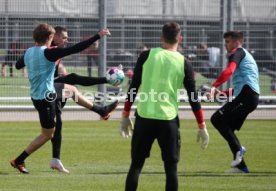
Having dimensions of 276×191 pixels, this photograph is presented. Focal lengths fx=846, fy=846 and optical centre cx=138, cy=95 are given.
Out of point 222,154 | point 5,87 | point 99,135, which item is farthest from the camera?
point 5,87

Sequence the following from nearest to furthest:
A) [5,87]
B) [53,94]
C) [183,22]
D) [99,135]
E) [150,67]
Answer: [150,67]
[53,94]
[99,135]
[5,87]
[183,22]

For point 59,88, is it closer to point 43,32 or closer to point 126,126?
point 43,32

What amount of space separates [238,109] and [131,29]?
10442 mm

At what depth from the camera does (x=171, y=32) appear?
8664 millimetres

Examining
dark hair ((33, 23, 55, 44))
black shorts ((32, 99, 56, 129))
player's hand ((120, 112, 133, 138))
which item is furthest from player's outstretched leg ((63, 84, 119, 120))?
player's hand ((120, 112, 133, 138))

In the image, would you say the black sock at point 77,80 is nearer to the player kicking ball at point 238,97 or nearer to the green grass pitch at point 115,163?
the green grass pitch at point 115,163

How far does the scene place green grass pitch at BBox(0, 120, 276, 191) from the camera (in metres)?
10.7

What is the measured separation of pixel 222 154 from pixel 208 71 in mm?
9002

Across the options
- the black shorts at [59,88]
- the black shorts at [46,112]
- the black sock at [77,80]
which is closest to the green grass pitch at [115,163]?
the black shorts at [46,112]

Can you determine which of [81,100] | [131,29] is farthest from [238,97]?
[131,29]

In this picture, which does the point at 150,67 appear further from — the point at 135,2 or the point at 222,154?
the point at 135,2

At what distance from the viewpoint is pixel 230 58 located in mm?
12117

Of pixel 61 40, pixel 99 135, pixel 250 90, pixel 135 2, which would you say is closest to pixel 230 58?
pixel 250 90

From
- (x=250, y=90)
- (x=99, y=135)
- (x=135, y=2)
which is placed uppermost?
(x=135, y=2)
